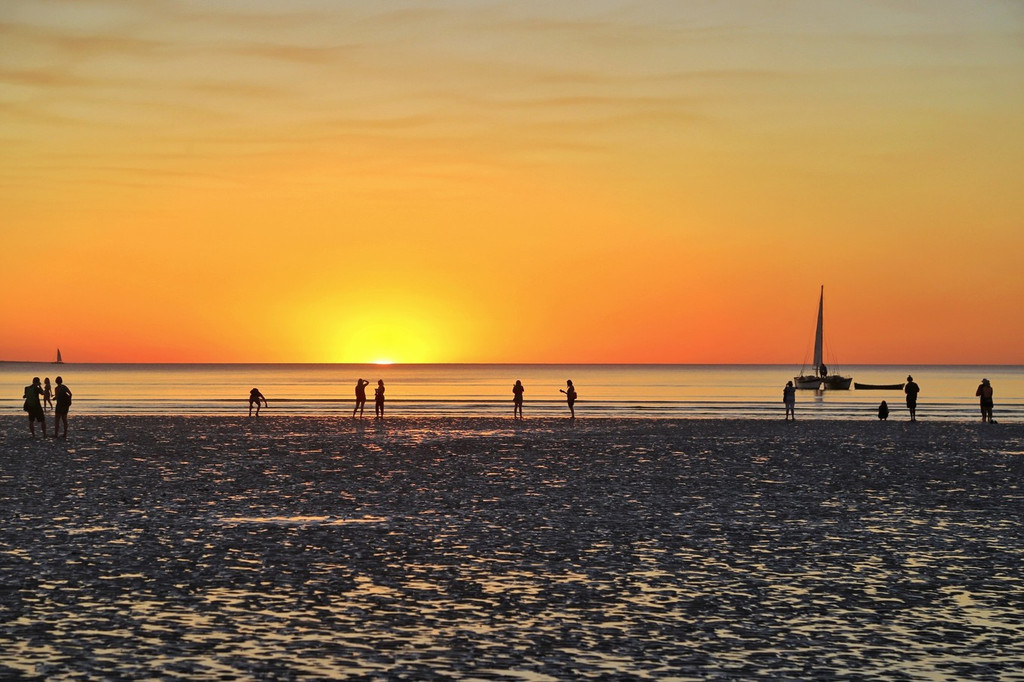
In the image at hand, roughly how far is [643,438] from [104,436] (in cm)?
1993

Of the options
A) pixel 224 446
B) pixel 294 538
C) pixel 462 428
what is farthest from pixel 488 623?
pixel 462 428

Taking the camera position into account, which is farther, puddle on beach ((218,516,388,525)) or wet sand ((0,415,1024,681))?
puddle on beach ((218,516,388,525))

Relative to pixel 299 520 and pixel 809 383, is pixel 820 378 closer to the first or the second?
pixel 809 383

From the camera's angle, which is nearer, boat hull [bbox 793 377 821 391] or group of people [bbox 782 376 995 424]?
group of people [bbox 782 376 995 424]

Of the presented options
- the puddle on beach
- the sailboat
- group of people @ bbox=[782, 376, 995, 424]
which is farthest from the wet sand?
the sailboat

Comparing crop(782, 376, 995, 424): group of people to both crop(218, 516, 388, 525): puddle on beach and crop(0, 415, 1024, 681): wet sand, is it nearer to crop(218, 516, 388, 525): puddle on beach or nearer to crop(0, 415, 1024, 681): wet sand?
crop(0, 415, 1024, 681): wet sand

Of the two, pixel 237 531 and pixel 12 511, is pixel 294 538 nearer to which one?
pixel 237 531

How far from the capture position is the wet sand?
9750 millimetres

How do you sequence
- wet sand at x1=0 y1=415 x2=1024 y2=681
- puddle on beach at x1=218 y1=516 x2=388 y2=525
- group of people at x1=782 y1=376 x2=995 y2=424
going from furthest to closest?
group of people at x1=782 y1=376 x2=995 y2=424 → puddle on beach at x1=218 y1=516 x2=388 y2=525 → wet sand at x1=0 y1=415 x2=1024 y2=681

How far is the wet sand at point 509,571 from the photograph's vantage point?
9.75 m

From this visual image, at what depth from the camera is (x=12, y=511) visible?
19.8m

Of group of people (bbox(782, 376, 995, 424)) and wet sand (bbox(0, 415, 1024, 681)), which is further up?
group of people (bbox(782, 376, 995, 424))

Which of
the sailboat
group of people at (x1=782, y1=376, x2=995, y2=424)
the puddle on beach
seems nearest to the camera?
the puddle on beach

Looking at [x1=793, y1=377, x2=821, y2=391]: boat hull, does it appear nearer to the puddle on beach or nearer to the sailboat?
the sailboat
